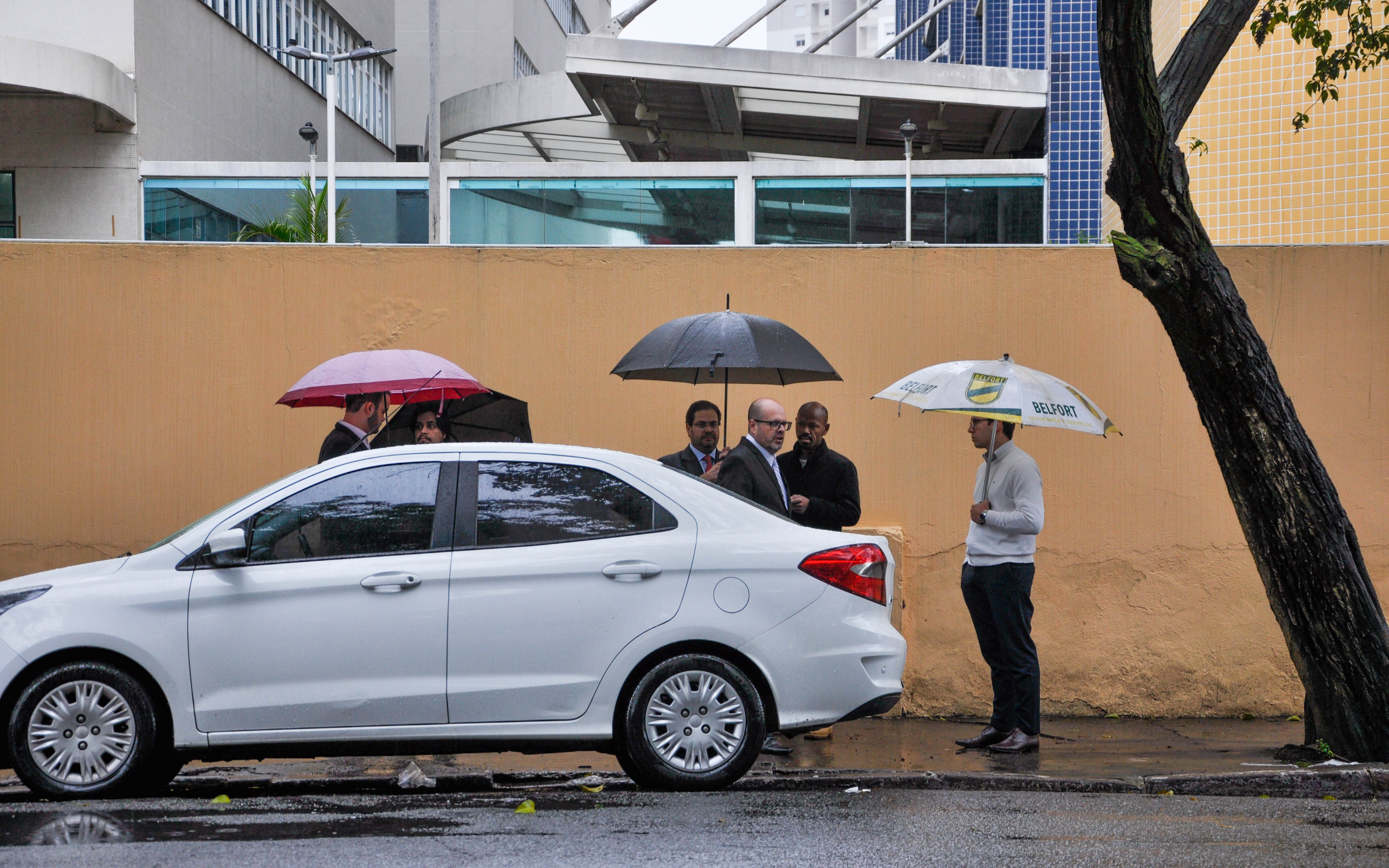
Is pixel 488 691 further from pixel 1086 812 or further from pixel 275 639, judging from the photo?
pixel 1086 812

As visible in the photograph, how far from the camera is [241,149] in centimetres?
2517

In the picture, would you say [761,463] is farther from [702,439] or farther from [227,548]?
[227,548]

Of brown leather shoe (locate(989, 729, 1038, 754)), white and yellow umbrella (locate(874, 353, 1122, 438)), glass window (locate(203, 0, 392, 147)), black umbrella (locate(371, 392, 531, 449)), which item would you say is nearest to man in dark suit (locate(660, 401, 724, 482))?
white and yellow umbrella (locate(874, 353, 1122, 438))

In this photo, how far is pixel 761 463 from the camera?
6.99m

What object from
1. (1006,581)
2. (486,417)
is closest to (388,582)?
(486,417)

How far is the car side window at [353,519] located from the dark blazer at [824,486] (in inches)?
87.2

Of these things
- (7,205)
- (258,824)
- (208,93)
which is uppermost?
(208,93)

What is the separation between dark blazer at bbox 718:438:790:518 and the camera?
692 cm

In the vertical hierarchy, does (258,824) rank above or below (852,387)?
below

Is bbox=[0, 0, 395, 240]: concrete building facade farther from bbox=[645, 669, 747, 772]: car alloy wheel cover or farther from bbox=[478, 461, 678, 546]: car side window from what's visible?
bbox=[645, 669, 747, 772]: car alloy wheel cover

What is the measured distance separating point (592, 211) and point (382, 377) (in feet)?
25.5

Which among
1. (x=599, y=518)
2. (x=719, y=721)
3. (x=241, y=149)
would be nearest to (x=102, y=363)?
(x=599, y=518)

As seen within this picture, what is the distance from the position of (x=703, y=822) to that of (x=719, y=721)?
666 mm

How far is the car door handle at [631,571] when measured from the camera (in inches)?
228
